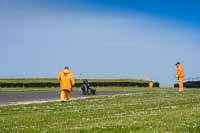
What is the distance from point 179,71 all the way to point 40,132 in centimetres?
2688

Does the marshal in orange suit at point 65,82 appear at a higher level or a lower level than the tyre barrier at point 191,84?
higher

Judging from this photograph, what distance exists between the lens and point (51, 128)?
16203 millimetres

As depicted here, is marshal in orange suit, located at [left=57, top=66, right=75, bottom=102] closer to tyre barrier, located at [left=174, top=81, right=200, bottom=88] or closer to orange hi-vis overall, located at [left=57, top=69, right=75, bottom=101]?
orange hi-vis overall, located at [left=57, top=69, right=75, bottom=101]

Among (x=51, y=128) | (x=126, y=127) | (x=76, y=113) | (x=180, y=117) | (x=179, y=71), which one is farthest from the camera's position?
(x=179, y=71)

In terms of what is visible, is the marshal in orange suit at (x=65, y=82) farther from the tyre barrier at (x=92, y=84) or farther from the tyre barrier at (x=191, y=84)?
the tyre barrier at (x=92, y=84)

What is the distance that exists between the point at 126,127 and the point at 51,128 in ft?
8.03

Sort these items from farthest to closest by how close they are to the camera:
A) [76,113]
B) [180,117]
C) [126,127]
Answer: [76,113], [180,117], [126,127]

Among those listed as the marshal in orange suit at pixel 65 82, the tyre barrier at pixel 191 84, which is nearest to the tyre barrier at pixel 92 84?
the tyre barrier at pixel 191 84

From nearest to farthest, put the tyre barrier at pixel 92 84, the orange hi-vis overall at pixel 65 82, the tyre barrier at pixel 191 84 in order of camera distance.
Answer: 1. the orange hi-vis overall at pixel 65 82
2. the tyre barrier at pixel 191 84
3. the tyre barrier at pixel 92 84

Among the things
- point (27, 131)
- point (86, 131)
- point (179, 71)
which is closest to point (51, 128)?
point (27, 131)

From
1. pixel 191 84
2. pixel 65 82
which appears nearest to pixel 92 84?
pixel 191 84

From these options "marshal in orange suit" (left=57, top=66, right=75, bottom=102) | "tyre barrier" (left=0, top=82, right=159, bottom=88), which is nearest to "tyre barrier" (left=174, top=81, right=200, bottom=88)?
"tyre barrier" (left=0, top=82, right=159, bottom=88)

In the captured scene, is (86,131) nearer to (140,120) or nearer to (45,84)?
(140,120)

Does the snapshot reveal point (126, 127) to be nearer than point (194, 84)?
Yes
